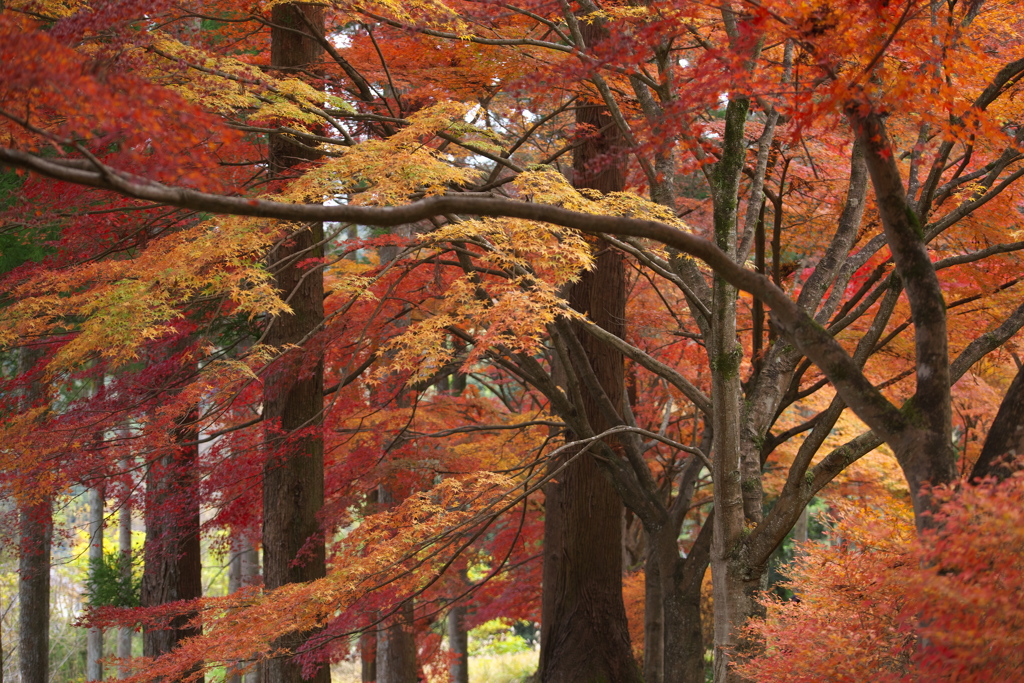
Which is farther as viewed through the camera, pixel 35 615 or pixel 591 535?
pixel 35 615

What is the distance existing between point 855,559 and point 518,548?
7.85 m

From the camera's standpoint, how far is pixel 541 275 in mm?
6953

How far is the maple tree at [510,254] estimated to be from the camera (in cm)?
377

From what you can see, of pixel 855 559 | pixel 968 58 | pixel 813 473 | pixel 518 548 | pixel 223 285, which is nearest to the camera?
pixel 855 559

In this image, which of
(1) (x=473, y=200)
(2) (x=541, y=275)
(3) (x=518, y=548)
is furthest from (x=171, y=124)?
(3) (x=518, y=548)

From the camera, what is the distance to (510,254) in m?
5.67

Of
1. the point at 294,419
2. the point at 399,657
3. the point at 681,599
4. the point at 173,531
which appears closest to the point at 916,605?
the point at 681,599

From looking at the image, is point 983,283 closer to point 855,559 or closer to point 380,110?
point 855,559

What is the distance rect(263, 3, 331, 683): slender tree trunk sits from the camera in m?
7.23

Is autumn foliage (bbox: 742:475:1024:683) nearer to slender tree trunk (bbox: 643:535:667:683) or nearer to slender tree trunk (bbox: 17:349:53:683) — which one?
slender tree trunk (bbox: 643:535:667:683)

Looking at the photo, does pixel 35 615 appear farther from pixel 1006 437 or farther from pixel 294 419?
pixel 1006 437

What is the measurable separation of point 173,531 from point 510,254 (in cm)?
515

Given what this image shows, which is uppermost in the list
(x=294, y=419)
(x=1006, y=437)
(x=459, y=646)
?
(x=294, y=419)

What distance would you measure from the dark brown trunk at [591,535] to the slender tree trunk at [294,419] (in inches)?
96.0
